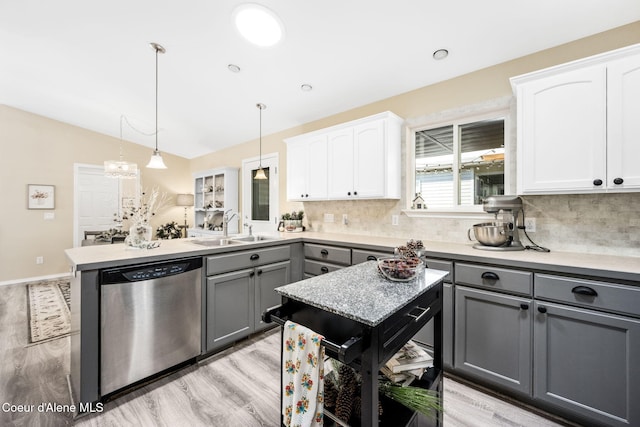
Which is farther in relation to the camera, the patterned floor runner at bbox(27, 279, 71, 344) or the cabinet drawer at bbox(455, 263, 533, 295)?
the patterned floor runner at bbox(27, 279, 71, 344)

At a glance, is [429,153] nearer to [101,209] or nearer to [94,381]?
[94,381]

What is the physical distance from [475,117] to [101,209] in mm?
6802

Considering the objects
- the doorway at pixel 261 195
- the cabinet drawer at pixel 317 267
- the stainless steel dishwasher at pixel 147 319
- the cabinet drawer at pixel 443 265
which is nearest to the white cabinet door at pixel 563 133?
the cabinet drawer at pixel 443 265

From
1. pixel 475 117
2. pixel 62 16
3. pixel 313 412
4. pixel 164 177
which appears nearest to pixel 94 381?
pixel 313 412

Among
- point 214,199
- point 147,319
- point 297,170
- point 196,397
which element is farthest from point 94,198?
point 196,397

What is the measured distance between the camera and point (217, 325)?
2307mm

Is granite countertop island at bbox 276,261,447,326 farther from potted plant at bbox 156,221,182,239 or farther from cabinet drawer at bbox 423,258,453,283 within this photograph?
potted plant at bbox 156,221,182,239

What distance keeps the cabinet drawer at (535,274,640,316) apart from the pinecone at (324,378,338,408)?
1421 mm

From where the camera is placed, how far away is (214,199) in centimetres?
552

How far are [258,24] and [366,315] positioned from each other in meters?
2.45

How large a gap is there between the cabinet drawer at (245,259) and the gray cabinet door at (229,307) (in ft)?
0.18

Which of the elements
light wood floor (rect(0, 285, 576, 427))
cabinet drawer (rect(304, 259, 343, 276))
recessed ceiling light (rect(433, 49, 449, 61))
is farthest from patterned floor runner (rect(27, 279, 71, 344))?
recessed ceiling light (rect(433, 49, 449, 61))

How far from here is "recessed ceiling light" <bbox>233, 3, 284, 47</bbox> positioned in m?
2.09

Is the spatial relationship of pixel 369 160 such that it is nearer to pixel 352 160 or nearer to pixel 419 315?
pixel 352 160
